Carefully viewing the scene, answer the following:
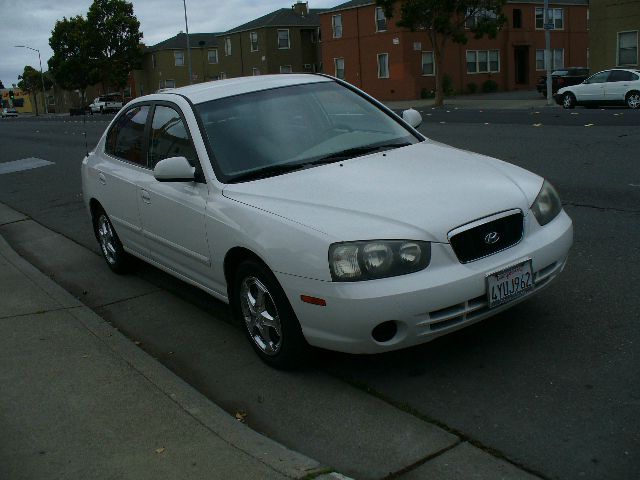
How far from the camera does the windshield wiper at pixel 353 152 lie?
15.9 ft

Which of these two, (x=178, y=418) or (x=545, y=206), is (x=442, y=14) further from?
(x=178, y=418)

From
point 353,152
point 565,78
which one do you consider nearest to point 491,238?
point 353,152

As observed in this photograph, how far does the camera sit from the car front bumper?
3752 mm

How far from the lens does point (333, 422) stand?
12.3ft

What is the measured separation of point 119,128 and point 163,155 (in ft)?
4.29

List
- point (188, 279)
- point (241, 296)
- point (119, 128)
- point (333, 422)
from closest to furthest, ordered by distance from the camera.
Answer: point (333, 422) → point (241, 296) → point (188, 279) → point (119, 128)

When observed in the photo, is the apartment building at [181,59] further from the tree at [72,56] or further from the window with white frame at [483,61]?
the window with white frame at [483,61]

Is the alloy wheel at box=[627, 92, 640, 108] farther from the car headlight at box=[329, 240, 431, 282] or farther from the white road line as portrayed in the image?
the car headlight at box=[329, 240, 431, 282]

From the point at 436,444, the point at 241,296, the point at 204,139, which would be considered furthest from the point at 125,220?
the point at 436,444

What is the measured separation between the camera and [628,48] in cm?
3581

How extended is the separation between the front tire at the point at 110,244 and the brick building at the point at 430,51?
4079 cm

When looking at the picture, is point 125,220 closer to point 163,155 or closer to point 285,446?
point 163,155

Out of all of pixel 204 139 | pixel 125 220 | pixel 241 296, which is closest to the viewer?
pixel 241 296

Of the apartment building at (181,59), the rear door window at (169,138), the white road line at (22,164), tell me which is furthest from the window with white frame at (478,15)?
the rear door window at (169,138)
